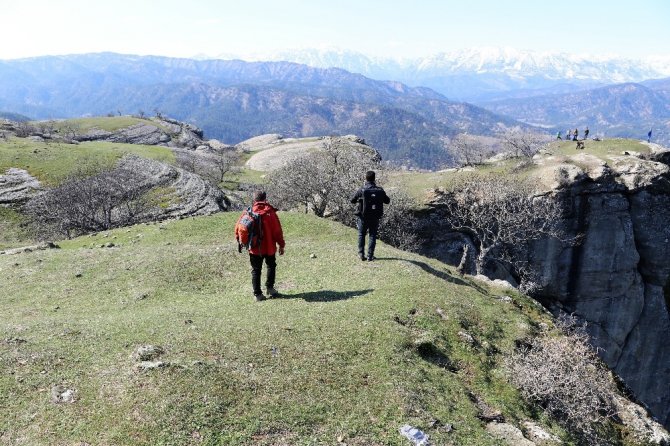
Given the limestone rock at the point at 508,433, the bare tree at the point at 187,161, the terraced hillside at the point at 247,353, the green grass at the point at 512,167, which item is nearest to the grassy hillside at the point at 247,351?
the terraced hillside at the point at 247,353

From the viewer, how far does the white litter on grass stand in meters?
11.8

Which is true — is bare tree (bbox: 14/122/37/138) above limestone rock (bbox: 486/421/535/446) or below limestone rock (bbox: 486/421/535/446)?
below

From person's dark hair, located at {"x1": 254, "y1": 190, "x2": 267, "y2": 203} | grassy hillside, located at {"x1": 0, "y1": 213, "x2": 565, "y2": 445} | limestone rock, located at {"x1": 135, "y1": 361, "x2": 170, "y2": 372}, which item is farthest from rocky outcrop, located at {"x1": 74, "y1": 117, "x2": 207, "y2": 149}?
limestone rock, located at {"x1": 135, "y1": 361, "x2": 170, "y2": 372}

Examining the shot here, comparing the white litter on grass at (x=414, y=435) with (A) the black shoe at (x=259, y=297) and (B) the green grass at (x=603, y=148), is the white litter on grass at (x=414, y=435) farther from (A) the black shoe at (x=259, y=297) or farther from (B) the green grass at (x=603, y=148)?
(B) the green grass at (x=603, y=148)

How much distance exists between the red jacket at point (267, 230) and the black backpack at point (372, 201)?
6392 millimetres

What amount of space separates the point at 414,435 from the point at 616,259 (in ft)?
230

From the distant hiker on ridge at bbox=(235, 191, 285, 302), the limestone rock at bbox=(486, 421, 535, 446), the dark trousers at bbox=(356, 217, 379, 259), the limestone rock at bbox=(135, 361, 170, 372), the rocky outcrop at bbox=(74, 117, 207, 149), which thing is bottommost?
the rocky outcrop at bbox=(74, 117, 207, 149)

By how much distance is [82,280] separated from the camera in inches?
976

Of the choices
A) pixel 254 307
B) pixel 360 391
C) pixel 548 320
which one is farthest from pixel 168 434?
pixel 548 320

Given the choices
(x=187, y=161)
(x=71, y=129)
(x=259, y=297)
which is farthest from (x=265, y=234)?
(x=71, y=129)

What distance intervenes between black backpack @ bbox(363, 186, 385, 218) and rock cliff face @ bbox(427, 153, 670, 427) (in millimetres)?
40184

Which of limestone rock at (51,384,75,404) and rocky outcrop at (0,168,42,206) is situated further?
rocky outcrop at (0,168,42,206)

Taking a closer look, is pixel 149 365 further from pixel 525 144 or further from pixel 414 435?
pixel 525 144

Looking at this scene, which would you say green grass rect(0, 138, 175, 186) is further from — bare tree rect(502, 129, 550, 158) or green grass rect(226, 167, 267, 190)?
bare tree rect(502, 129, 550, 158)
